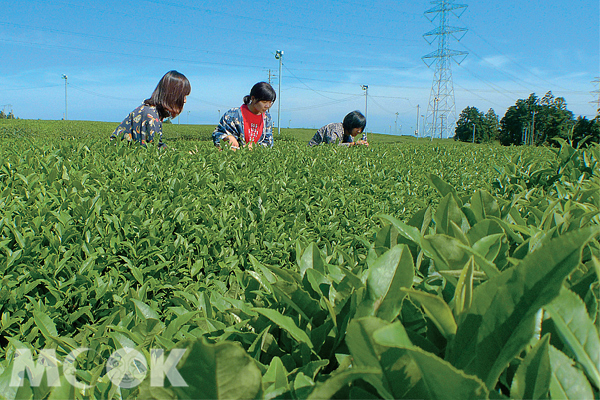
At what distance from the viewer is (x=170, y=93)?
5352 mm

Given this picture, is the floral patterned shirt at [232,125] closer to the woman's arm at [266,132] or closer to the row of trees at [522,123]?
the woman's arm at [266,132]

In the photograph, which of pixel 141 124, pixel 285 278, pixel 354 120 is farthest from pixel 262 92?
pixel 285 278

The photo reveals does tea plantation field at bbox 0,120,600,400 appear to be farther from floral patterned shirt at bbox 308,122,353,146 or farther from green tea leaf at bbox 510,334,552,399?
floral patterned shirt at bbox 308,122,353,146

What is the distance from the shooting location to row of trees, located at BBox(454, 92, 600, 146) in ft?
298

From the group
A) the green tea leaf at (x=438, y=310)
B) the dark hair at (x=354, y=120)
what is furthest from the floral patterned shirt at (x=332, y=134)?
the green tea leaf at (x=438, y=310)

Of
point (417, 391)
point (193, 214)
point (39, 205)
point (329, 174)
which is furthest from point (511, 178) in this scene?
point (39, 205)

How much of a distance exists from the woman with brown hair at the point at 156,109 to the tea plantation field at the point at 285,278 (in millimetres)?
626

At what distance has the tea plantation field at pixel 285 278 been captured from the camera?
674 millimetres

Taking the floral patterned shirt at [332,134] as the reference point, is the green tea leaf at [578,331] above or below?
below

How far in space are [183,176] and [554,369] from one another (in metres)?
3.18

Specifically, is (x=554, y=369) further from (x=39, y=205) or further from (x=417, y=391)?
(x=39, y=205)

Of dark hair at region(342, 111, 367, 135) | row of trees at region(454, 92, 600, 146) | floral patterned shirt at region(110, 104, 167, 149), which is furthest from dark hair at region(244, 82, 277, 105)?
row of trees at region(454, 92, 600, 146)

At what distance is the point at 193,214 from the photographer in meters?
2.95

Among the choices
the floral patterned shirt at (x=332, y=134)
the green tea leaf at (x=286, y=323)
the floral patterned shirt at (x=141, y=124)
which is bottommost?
the green tea leaf at (x=286, y=323)
